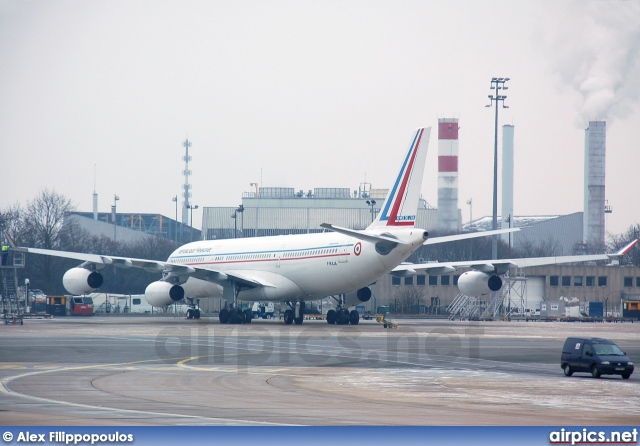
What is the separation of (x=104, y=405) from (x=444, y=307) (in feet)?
251

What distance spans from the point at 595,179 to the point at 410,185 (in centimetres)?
9170

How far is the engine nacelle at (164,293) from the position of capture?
62.3 m

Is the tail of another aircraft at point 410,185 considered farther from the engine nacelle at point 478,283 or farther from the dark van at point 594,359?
the dark van at point 594,359

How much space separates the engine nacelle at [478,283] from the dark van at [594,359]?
96.3 feet

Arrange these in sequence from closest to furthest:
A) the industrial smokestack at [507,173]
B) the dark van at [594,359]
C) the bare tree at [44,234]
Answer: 1. the dark van at [594,359]
2. the bare tree at [44,234]
3. the industrial smokestack at [507,173]

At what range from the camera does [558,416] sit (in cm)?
2009

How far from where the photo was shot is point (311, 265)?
57219mm

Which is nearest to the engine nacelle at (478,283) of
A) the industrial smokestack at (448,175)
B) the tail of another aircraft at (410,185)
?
the tail of another aircraft at (410,185)

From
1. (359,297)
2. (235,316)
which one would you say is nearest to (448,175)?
(359,297)

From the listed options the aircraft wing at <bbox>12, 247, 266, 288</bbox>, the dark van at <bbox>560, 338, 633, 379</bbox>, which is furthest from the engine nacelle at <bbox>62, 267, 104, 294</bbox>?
the dark van at <bbox>560, 338, 633, 379</bbox>

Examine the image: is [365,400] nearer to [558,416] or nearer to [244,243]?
[558,416]

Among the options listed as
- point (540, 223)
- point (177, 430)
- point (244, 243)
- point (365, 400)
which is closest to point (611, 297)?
point (244, 243)

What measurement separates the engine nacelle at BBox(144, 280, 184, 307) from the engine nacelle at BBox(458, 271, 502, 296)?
1758 centimetres

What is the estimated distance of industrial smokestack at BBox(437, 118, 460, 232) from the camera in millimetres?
145000
